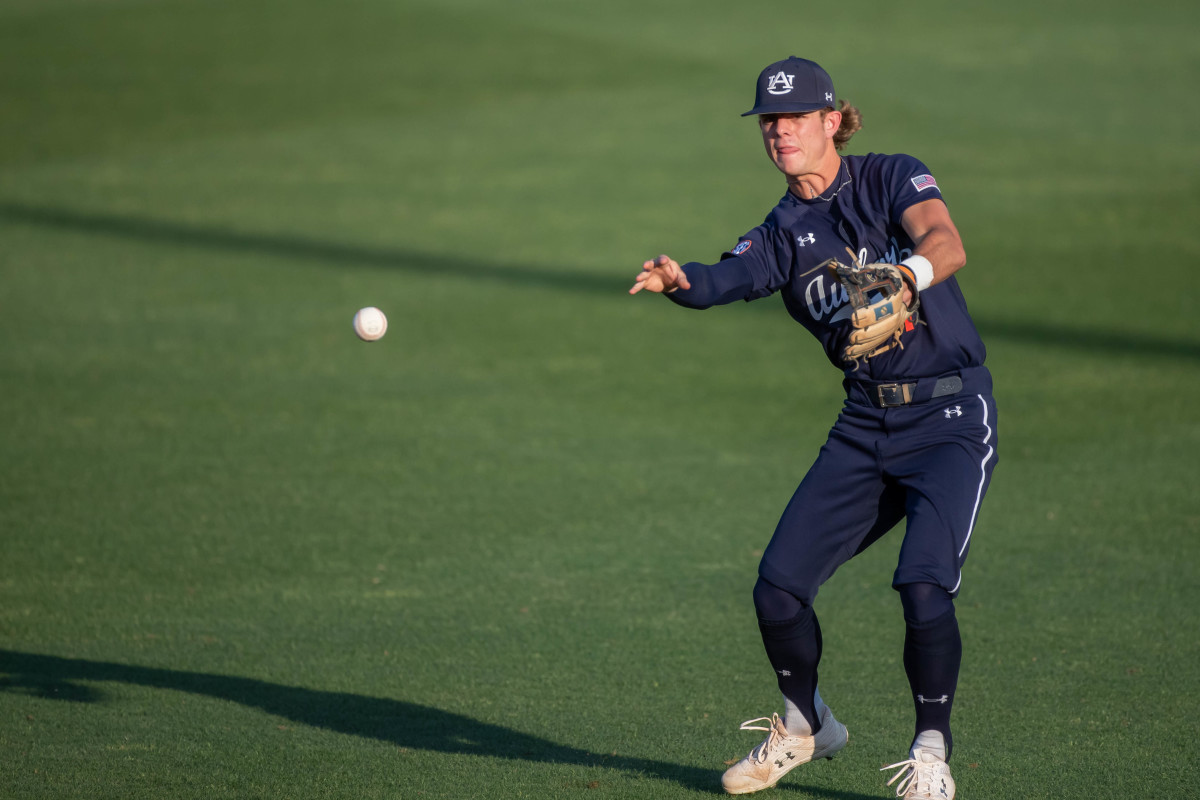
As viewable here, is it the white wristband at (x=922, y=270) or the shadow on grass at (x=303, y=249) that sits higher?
the shadow on grass at (x=303, y=249)

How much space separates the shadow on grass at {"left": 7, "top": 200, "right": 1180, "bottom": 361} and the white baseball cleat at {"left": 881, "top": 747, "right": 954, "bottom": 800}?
25.2ft

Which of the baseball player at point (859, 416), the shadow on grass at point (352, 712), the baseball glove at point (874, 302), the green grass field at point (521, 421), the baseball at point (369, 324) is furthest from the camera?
the baseball at point (369, 324)

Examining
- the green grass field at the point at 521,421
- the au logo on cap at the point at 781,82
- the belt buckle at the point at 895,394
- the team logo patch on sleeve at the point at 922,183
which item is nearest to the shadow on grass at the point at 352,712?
the green grass field at the point at 521,421

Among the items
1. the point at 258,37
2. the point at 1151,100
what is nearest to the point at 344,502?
the point at 1151,100

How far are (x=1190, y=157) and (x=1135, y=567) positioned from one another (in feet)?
A: 37.2

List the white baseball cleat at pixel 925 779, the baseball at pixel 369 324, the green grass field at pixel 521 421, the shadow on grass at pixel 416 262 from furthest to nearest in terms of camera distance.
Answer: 1. the shadow on grass at pixel 416 262
2. the baseball at pixel 369 324
3. the green grass field at pixel 521 421
4. the white baseball cleat at pixel 925 779

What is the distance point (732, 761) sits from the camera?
503 cm

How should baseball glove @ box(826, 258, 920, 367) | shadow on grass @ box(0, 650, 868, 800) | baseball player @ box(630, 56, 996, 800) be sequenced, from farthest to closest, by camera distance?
shadow on grass @ box(0, 650, 868, 800)
baseball player @ box(630, 56, 996, 800)
baseball glove @ box(826, 258, 920, 367)

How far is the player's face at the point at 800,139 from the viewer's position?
15.1ft

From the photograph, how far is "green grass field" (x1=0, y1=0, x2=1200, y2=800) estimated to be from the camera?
5.34 meters

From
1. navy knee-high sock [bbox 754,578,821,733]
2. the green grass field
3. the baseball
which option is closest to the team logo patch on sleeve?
navy knee-high sock [bbox 754,578,821,733]

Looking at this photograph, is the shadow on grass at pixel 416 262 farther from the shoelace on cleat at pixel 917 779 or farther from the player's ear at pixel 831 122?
the shoelace on cleat at pixel 917 779

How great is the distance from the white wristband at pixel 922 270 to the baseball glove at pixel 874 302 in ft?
0.07

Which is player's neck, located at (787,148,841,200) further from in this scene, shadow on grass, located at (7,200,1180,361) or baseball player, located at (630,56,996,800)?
shadow on grass, located at (7,200,1180,361)
